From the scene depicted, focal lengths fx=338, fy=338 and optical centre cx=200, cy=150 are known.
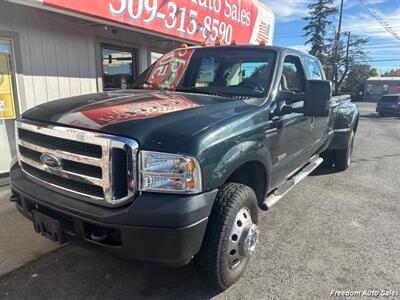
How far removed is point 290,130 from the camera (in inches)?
143

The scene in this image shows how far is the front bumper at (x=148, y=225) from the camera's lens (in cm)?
201

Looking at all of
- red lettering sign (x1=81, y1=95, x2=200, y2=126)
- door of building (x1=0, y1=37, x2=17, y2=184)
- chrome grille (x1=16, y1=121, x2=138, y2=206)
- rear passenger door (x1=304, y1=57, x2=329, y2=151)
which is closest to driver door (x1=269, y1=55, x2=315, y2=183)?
rear passenger door (x1=304, y1=57, x2=329, y2=151)

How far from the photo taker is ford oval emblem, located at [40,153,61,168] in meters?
2.37

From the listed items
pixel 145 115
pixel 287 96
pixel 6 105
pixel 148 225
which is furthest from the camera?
pixel 6 105

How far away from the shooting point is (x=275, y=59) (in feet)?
11.3

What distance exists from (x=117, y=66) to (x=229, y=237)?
5.82m

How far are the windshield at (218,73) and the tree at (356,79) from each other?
56.6 metres

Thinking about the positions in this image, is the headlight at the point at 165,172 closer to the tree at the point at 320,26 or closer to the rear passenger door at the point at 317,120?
the rear passenger door at the point at 317,120

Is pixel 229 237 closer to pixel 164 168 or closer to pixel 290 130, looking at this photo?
pixel 164 168

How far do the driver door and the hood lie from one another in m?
0.58

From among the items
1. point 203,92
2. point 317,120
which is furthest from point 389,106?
point 203,92

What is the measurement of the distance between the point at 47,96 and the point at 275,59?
408 centimetres

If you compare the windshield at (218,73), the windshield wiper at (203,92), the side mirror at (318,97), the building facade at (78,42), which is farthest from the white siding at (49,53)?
the side mirror at (318,97)

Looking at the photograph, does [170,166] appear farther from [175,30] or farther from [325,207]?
[175,30]
